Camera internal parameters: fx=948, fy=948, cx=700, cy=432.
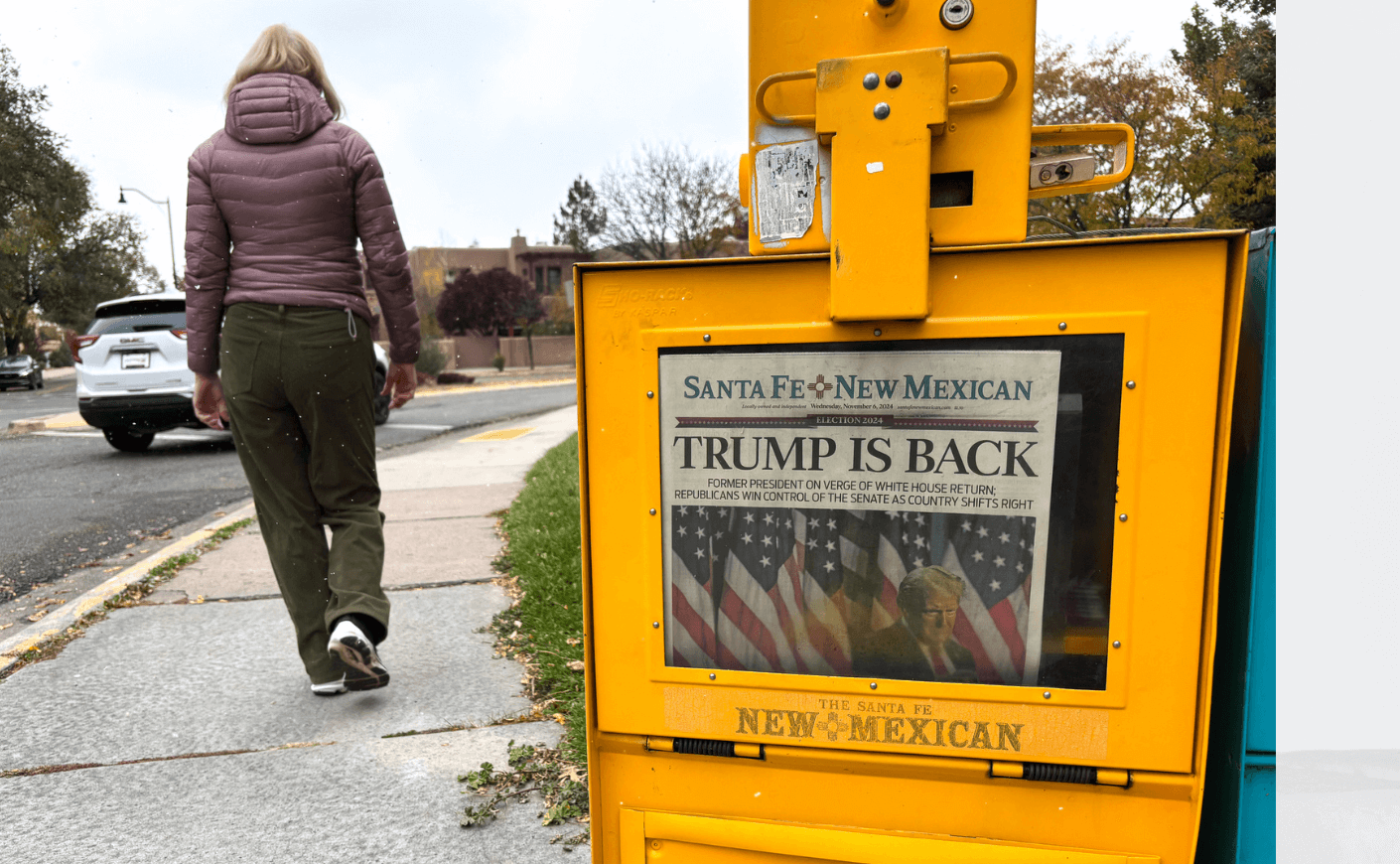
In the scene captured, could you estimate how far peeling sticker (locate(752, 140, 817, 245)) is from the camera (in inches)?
62.6

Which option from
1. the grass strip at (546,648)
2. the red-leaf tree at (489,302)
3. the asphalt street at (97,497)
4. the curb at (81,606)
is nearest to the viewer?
the grass strip at (546,648)

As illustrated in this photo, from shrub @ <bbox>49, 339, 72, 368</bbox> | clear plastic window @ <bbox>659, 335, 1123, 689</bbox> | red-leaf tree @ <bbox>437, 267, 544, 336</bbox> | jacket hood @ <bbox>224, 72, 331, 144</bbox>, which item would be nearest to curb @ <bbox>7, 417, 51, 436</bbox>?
jacket hood @ <bbox>224, 72, 331, 144</bbox>

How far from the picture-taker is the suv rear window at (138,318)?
1027 cm

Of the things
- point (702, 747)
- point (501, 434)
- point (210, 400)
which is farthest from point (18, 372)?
point (702, 747)

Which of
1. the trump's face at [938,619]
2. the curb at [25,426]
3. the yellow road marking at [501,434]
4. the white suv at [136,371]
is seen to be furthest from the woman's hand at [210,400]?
the curb at [25,426]

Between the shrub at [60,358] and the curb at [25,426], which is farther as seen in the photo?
the shrub at [60,358]

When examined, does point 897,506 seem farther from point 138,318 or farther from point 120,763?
point 138,318

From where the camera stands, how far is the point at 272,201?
2822 mm

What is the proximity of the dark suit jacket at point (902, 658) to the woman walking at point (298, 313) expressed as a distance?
180 centimetres

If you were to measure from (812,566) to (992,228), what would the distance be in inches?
24.2

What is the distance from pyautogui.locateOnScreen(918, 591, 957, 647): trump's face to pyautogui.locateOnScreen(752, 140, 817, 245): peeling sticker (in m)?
0.65

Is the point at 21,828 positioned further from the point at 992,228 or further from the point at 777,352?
the point at 992,228

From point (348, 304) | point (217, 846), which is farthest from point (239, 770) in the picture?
point (348, 304)

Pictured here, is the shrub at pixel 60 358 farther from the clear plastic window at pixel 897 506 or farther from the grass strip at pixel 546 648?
the clear plastic window at pixel 897 506
